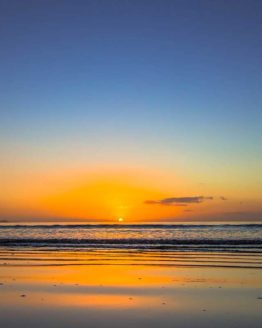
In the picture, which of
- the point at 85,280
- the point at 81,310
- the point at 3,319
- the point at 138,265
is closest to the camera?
the point at 3,319

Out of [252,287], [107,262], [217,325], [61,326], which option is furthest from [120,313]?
[107,262]

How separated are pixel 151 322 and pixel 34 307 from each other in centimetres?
332

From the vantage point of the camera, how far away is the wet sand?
9766 millimetres

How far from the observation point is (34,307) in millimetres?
11172

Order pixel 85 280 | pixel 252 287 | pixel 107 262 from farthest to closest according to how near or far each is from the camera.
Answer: pixel 107 262 < pixel 85 280 < pixel 252 287

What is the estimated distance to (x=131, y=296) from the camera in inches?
495

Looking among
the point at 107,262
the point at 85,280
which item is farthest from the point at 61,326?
the point at 107,262

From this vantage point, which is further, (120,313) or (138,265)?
(138,265)

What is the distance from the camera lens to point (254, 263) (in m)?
20.3

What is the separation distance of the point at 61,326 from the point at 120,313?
171cm

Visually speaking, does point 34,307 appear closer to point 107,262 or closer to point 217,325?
point 217,325

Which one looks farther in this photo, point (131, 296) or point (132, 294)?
point (132, 294)

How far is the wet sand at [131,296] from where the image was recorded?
977cm

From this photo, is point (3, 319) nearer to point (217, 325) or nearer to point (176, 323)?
point (176, 323)
